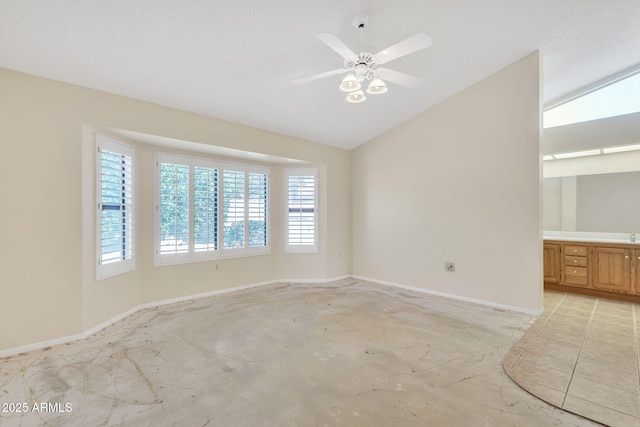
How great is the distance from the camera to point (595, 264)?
4367mm

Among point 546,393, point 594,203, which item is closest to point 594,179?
point 594,203

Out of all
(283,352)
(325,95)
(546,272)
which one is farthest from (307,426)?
(546,272)

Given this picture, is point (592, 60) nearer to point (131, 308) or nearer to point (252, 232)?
point (252, 232)

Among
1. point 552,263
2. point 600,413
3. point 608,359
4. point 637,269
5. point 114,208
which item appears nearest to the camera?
point 600,413

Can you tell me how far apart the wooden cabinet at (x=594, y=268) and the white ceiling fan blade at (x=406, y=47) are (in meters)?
4.41

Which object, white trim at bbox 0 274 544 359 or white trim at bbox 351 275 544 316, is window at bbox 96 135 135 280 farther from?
white trim at bbox 351 275 544 316

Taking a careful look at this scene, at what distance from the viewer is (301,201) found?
548 centimetres

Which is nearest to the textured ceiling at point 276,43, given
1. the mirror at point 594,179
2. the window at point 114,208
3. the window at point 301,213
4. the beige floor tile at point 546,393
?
the window at point 114,208

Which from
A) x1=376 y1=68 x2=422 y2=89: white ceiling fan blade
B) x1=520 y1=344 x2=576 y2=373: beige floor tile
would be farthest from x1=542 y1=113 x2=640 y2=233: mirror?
x1=376 y1=68 x2=422 y2=89: white ceiling fan blade

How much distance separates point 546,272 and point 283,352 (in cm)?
474

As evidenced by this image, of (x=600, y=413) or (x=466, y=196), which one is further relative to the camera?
(x=466, y=196)

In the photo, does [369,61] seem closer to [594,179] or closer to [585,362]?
[585,362]

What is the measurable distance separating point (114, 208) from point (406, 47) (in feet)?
11.9

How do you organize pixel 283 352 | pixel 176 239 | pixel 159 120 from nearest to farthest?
pixel 283 352 < pixel 159 120 < pixel 176 239
